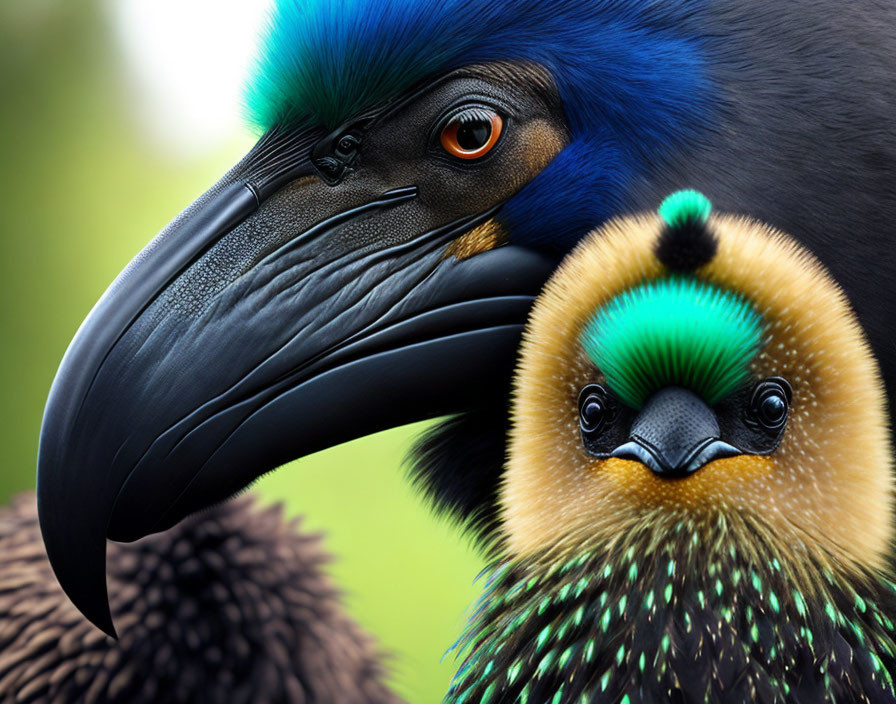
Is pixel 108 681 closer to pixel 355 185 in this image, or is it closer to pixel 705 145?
pixel 355 185

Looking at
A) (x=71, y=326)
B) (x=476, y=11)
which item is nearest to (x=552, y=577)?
(x=476, y=11)

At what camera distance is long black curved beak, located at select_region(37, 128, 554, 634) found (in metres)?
1.51

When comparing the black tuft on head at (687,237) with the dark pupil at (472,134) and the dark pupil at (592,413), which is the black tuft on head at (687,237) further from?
the dark pupil at (472,134)

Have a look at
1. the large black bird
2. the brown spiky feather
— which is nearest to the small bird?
the large black bird

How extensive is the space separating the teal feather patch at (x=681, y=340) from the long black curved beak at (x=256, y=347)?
18.0 inches

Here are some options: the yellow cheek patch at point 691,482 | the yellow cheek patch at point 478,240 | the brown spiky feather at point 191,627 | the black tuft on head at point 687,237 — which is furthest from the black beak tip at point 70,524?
the black tuft on head at point 687,237

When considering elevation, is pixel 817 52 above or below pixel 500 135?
above

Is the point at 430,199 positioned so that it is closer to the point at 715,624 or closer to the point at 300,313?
the point at 300,313

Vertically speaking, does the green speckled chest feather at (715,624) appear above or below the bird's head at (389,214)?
below

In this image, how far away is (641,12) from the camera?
1.64 meters

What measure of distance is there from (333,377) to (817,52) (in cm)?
82

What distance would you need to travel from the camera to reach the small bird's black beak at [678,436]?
45.7 inches

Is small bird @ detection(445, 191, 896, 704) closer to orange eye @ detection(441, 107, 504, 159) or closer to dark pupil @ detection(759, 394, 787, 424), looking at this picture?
dark pupil @ detection(759, 394, 787, 424)

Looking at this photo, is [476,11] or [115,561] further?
[115,561]
